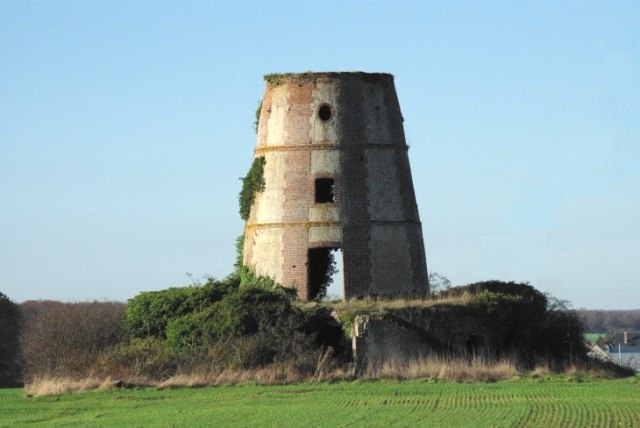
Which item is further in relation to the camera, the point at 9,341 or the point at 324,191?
the point at 9,341

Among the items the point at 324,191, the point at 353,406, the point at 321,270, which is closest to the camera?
the point at 353,406

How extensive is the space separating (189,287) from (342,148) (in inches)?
228

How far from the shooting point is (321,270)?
3775 cm

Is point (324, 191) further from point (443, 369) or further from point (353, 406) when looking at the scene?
point (353, 406)

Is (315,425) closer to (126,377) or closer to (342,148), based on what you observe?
(126,377)

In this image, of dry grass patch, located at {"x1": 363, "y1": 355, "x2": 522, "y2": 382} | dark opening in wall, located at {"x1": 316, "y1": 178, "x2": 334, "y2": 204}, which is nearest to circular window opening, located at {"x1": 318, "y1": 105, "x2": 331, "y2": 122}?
dark opening in wall, located at {"x1": 316, "y1": 178, "x2": 334, "y2": 204}

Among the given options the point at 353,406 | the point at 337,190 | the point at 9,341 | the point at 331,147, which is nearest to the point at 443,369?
the point at 353,406

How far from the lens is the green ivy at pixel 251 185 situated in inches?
1436

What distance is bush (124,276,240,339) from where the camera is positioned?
3497 cm

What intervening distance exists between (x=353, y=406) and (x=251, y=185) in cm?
1290

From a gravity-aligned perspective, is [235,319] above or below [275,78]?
below

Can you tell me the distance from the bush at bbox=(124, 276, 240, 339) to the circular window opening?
5.44 m

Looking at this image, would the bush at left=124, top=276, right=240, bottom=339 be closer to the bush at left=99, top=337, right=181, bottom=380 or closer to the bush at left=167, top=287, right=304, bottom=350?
the bush at left=167, top=287, right=304, bottom=350

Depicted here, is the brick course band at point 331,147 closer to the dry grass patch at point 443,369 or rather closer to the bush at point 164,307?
the bush at point 164,307
